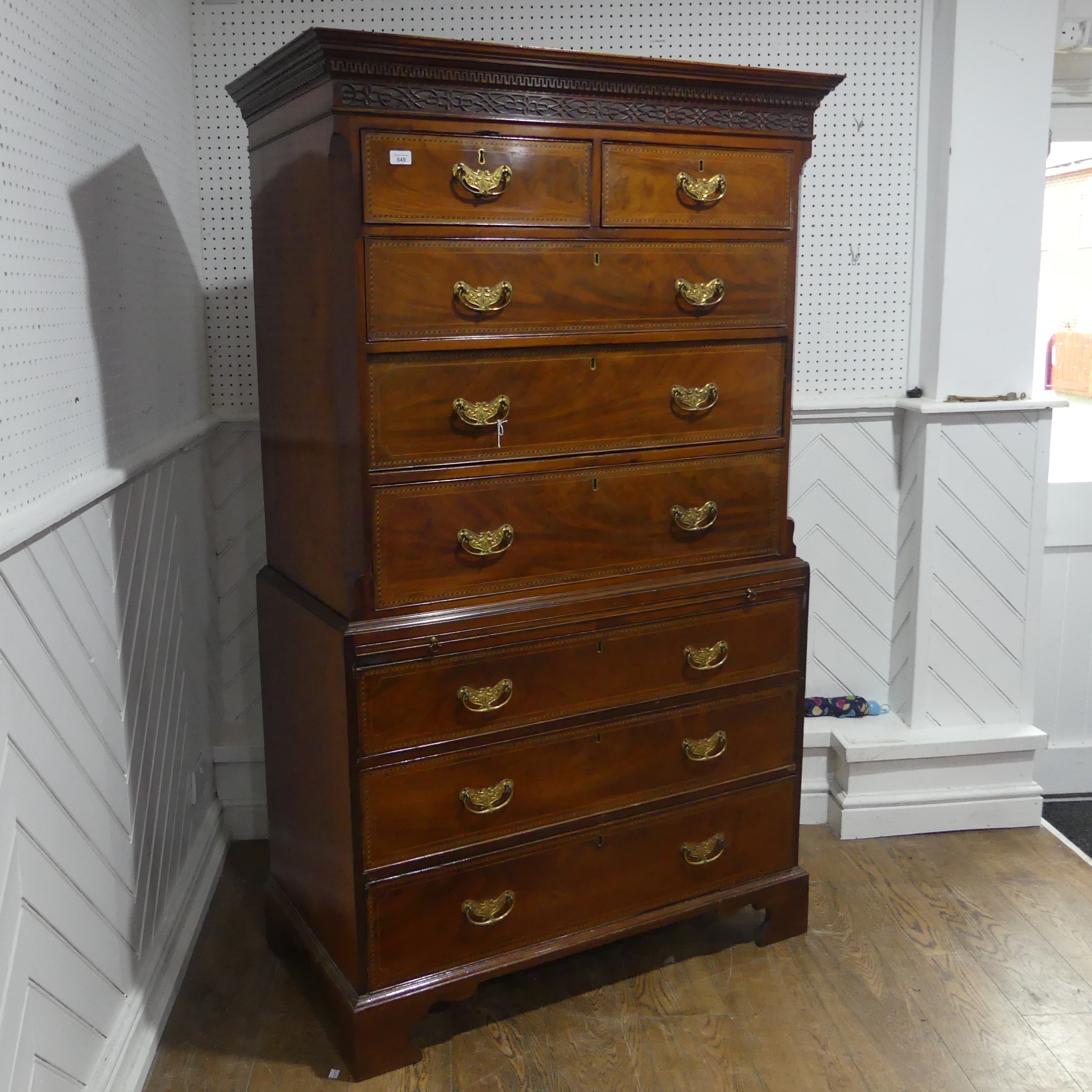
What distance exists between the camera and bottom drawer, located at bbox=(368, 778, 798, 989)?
227 cm

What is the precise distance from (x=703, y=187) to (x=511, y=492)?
723 mm

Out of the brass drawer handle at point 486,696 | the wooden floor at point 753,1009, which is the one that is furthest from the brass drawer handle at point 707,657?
the wooden floor at point 753,1009

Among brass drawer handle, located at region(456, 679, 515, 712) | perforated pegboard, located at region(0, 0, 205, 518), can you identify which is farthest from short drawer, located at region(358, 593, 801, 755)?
perforated pegboard, located at region(0, 0, 205, 518)

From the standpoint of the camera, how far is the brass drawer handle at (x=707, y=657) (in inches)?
97.1

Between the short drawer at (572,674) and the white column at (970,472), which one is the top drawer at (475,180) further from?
the white column at (970,472)

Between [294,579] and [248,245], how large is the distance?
3.31ft

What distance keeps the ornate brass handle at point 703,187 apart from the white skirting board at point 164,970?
6.29ft

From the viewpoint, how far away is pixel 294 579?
245cm

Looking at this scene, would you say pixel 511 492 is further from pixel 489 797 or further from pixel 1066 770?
pixel 1066 770

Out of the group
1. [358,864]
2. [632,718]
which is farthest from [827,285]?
[358,864]

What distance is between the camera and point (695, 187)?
2.28 m

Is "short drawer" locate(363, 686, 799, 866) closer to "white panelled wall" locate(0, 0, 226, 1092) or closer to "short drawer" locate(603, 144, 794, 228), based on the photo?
"white panelled wall" locate(0, 0, 226, 1092)

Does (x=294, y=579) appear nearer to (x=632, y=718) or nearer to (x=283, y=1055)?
(x=632, y=718)

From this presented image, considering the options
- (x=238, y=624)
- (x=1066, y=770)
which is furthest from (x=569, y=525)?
(x=1066, y=770)
